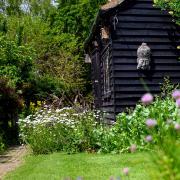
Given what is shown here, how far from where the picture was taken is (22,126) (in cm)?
1458

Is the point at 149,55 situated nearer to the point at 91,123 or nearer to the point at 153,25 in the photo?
the point at 153,25

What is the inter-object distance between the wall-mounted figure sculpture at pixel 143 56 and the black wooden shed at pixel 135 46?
0.03 meters

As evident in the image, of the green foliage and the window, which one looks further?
the green foliage

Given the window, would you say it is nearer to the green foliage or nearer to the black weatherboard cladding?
the black weatherboard cladding

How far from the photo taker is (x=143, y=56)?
13.9 m

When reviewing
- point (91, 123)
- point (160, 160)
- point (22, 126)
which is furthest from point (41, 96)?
point (160, 160)

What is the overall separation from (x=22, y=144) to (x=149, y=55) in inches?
208

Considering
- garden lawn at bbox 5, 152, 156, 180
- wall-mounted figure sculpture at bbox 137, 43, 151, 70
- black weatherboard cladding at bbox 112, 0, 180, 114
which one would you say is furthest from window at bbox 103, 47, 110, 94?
garden lawn at bbox 5, 152, 156, 180

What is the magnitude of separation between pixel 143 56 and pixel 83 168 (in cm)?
573

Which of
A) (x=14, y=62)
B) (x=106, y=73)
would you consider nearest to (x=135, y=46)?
(x=106, y=73)

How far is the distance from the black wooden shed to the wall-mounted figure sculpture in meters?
0.03

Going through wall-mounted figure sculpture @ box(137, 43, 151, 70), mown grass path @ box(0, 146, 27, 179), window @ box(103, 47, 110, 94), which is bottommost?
mown grass path @ box(0, 146, 27, 179)

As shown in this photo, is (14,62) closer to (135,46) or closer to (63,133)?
(135,46)

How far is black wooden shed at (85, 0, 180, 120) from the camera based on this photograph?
14.1 meters
